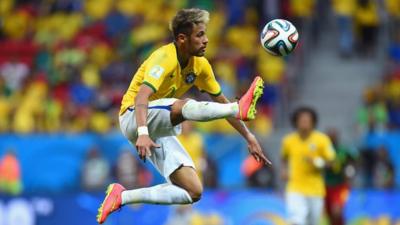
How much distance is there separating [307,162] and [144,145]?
502cm

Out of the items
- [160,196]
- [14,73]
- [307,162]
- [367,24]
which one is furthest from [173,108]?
[14,73]

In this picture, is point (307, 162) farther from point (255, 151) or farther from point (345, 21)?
point (345, 21)

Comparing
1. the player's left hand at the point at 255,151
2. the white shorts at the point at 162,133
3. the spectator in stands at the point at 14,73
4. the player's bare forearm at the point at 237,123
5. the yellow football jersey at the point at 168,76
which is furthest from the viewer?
the spectator in stands at the point at 14,73

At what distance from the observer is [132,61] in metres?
21.4

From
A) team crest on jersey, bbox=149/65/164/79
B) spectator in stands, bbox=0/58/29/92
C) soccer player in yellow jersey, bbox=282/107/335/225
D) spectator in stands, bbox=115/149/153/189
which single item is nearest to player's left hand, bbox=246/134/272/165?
team crest on jersey, bbox=149/65/164/79

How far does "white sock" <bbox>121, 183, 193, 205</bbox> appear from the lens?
10.1 m

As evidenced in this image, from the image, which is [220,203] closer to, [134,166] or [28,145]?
[134,166]

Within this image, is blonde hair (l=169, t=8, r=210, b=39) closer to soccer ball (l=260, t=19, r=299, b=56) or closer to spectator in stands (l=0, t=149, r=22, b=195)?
soccer ball (l=260, t=19, r=299, b=56)

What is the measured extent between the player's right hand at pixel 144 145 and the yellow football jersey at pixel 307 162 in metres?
4.87

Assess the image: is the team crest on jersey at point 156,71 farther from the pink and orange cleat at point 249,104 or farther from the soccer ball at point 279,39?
the soccer ball at point 279,39

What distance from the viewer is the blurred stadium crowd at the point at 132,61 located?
742 inches

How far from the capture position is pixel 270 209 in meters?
15.9

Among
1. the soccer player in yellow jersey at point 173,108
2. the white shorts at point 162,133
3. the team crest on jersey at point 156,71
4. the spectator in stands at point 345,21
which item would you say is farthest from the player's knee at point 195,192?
the spectator in stands at point 345,21

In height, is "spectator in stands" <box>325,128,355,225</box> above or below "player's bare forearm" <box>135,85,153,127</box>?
below
